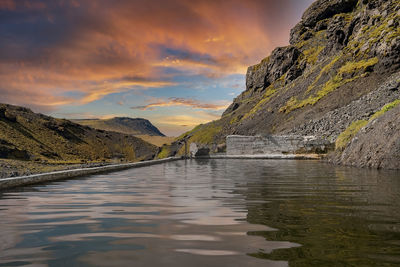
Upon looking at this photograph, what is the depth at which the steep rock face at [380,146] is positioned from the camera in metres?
13.5

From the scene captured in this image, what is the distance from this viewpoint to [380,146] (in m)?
14.5

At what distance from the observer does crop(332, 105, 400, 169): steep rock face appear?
13.5 metres

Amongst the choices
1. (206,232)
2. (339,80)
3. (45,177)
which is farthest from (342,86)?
(206,232)

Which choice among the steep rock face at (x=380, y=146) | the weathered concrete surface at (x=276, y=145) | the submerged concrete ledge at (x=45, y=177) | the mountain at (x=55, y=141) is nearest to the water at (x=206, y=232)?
the submerged concrete ledge at (x=45, y=177)

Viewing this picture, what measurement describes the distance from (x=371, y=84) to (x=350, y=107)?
40.1 feet

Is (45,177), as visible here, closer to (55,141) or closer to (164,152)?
(55,141)

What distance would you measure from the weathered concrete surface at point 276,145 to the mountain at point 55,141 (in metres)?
32.8

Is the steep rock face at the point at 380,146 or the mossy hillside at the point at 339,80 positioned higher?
the mossy hillside at the point at 339,80

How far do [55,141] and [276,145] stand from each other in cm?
6007

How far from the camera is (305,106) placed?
236 ft

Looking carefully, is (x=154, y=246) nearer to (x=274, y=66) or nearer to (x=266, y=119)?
(x=266, y=119)

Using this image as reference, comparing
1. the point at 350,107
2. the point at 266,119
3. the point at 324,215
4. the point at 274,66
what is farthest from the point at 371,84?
the point at 274,66

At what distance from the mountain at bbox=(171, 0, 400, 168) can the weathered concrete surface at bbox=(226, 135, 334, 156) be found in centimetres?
256

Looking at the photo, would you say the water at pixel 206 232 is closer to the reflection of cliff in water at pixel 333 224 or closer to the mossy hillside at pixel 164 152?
the reflection of cliff in water at pixel 333 224
